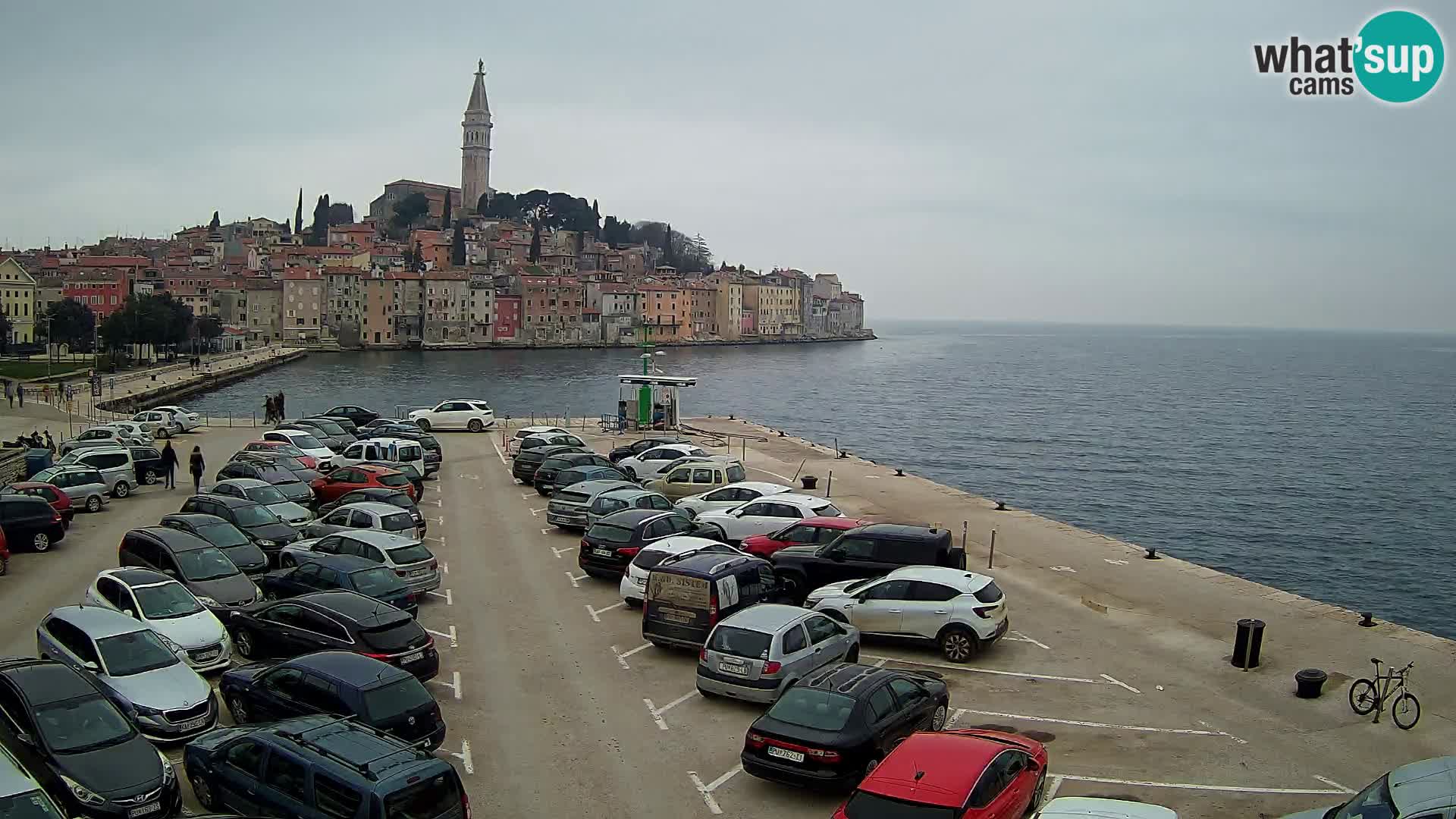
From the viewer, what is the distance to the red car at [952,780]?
791 cm

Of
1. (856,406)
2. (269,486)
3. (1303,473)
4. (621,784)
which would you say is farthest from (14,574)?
(856,406)

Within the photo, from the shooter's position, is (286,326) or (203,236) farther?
(203,236)

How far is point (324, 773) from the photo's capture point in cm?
805

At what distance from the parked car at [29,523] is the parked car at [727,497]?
1111 centimetres

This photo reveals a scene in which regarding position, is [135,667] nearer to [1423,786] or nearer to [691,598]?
[691,598]

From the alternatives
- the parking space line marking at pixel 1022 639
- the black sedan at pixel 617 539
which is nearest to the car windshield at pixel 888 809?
the parking space line marking at pixel 1022 639

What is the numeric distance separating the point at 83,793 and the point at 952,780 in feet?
21.4

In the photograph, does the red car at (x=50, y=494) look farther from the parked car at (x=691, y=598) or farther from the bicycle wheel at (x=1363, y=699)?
the bicycle wheel at (x=1363, y=699)

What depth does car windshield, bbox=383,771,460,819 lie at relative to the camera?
7793 mm

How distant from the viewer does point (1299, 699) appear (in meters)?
13.1

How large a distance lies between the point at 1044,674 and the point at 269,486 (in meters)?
15.6

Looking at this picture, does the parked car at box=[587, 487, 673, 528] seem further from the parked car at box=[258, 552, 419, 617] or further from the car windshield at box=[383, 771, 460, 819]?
the car windshield at box=[383, 771, 460, 819]

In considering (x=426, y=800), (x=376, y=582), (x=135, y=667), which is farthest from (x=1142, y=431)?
(x=426, y=800)

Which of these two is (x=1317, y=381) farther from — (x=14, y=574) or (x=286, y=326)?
(x=14, y=574)
